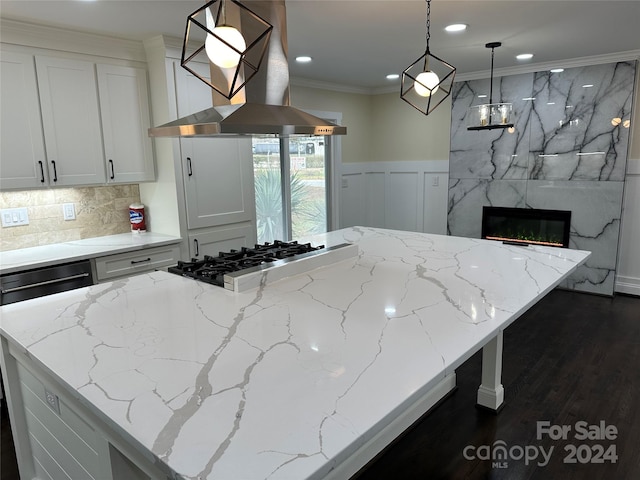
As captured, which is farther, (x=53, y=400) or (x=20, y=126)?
(x=20, y=126)

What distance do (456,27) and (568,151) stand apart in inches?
85.7

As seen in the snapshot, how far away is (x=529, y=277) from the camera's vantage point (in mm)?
2098

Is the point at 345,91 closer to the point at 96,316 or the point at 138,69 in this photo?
the point at 138,69

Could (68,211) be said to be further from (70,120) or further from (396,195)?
(396,195)

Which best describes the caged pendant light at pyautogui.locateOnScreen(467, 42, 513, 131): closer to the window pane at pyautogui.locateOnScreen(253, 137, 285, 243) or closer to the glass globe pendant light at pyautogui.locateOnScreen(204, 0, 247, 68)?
the window pane at pyautogui.locateOnScreen(253, 137, 285, 243)

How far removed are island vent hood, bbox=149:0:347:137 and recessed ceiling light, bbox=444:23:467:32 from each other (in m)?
1.37

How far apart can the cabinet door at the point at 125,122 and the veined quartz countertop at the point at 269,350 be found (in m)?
1.42

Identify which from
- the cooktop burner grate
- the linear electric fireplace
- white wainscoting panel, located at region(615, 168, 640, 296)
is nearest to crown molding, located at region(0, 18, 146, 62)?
the cooktop burner grate

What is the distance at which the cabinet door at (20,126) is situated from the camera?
278cm

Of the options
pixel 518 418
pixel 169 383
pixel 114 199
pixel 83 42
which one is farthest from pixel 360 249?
pixel 83 42

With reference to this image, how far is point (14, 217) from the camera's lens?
10.3ft

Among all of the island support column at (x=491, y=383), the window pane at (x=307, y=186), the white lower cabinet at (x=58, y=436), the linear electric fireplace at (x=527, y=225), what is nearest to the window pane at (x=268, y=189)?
the window pane at (x=307, y=186)

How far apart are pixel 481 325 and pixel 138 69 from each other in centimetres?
310

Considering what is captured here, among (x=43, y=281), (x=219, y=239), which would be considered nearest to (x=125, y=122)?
(x=219, y=239)
